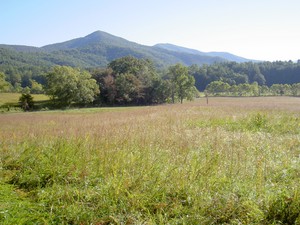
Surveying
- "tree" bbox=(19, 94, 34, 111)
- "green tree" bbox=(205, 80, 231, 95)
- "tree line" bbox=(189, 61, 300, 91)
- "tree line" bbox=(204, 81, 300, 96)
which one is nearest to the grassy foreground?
"tree" bbox=(19, 94, 34, 111)

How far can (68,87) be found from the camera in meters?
48.4

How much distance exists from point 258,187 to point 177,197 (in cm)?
142

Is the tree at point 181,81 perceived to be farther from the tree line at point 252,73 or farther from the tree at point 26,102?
the tree line at point 252,73

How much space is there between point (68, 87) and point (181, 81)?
2540cm

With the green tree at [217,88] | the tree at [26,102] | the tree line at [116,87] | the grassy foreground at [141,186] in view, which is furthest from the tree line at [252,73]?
the grassy foreground at [141,186]

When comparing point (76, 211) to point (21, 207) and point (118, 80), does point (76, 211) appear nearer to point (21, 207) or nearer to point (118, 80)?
point (21, 207)

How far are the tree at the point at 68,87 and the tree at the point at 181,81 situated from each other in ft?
62.3

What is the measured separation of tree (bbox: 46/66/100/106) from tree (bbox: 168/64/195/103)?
1899 cm

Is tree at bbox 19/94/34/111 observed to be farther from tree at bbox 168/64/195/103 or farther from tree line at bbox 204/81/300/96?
tree line at bbox 204/81/300/96

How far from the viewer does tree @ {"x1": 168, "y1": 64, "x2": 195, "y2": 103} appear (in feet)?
174

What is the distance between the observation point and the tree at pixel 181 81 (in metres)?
53.0

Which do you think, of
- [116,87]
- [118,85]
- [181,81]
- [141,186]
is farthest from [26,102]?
[141,186]

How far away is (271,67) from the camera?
127750 millimetres

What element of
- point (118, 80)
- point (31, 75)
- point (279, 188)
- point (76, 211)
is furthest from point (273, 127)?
point (31, 75)
